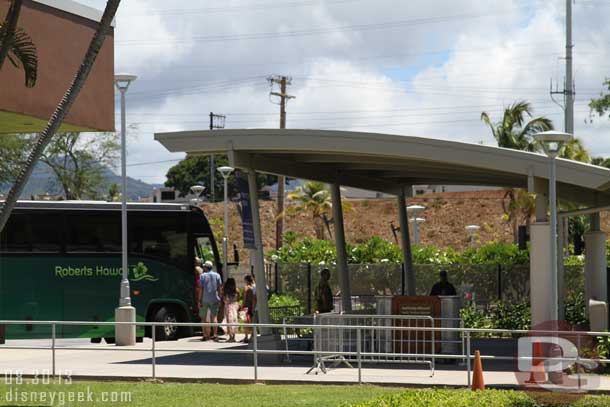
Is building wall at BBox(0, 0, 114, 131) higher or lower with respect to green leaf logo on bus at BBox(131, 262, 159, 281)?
higher

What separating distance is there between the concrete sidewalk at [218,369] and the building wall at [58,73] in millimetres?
4154

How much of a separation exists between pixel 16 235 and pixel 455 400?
17.9m

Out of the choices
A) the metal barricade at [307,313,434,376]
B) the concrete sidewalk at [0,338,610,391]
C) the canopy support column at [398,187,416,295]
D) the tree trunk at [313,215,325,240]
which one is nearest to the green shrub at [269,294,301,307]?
the canopy support column at [398,187,416,295]

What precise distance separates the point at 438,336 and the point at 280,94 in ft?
136

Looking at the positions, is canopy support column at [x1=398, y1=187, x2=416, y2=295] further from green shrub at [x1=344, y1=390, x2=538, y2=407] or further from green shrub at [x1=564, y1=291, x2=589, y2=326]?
green shrub at [x1=344, y1=390, x2=538, y2=407]

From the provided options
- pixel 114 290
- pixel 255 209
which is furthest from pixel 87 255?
pixel 255 209

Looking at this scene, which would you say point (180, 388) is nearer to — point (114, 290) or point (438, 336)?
point (438, 336)

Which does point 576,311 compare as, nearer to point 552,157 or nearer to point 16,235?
point 552,157

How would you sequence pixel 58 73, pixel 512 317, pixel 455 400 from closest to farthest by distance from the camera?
pixel 455 400 < pixel 58 73 < pixel 512 317

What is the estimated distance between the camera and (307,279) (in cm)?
3691

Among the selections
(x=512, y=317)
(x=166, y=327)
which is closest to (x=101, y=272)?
(x=166, y=327)

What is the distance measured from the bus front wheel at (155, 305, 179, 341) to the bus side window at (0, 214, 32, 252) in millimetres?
3627

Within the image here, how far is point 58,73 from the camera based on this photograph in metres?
20.2

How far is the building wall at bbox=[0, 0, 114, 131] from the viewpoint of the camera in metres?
19.0
